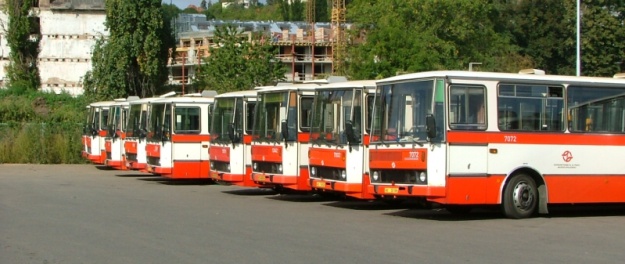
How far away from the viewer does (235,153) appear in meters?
26.6

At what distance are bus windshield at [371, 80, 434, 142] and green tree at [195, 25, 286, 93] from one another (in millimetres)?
33293

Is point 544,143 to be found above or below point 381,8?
below

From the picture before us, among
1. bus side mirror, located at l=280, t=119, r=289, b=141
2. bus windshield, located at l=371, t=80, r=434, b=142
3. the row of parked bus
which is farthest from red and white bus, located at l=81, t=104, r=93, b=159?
bus windshield, located at l=371, t=80, r=434, b=142

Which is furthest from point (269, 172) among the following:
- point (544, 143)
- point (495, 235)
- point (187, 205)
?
point (495, 235)

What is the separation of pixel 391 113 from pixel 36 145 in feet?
107

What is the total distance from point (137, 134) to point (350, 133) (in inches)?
595

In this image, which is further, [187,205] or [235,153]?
[235,153]

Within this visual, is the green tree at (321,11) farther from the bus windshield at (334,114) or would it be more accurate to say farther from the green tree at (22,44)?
the bus windshield at (334,114)

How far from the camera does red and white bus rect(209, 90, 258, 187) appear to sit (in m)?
26.4

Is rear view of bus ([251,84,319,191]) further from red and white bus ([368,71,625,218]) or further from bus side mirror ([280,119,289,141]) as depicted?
red and white bus ([368,71,625,218])

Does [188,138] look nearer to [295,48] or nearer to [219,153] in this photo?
[219,153]

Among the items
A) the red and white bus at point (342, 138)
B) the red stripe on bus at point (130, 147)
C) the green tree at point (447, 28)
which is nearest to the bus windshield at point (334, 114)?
the red and white bus at point (342, 138)

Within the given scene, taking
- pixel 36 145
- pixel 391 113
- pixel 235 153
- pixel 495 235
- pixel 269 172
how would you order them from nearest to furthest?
pixel 495 235, pixel 391 113, pixel 269 172, pixel 235 153, pixel 36 145

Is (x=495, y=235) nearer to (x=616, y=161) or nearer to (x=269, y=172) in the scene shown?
(x=616, y=161)
